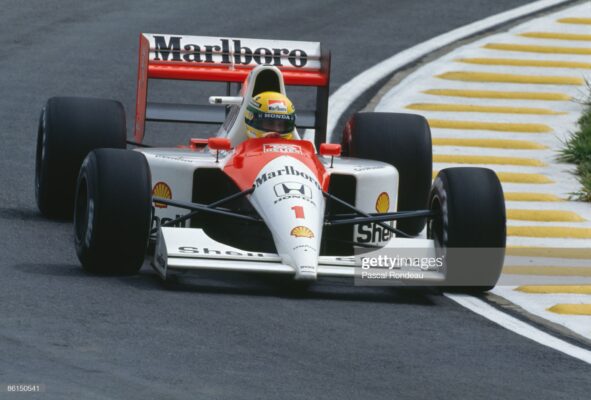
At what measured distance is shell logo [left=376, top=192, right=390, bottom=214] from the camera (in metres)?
11.4

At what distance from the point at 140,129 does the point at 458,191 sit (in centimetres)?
333

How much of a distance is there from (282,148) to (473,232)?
1.40 meters

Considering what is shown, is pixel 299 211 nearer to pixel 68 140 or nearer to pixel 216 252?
pixel 216 252

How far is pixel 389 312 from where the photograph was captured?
32.8 feet

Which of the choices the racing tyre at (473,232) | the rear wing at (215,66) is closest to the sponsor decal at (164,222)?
the racing tyre at (473,232)

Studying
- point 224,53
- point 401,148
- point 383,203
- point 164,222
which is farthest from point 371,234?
point 224,53

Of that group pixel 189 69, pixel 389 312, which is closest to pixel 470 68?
pixel 189 69

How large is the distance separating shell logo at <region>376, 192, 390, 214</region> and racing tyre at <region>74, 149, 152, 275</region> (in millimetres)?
1799

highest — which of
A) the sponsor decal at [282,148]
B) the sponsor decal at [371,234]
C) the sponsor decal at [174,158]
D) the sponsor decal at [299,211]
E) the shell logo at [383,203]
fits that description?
the sponsor decal at [282,148]

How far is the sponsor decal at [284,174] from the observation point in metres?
10.6

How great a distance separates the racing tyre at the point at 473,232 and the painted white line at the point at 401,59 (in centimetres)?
526

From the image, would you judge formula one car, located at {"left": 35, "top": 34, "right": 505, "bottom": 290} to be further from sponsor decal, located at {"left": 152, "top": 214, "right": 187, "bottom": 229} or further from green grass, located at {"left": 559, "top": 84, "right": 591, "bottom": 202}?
green grass, located at {"left": 559, "top": 84, "right": 591, "bottom": 202}

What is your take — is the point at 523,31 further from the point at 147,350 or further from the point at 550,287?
the point at 147,350

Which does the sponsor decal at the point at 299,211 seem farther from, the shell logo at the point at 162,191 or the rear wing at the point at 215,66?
the rear wing at the point at 215,66
